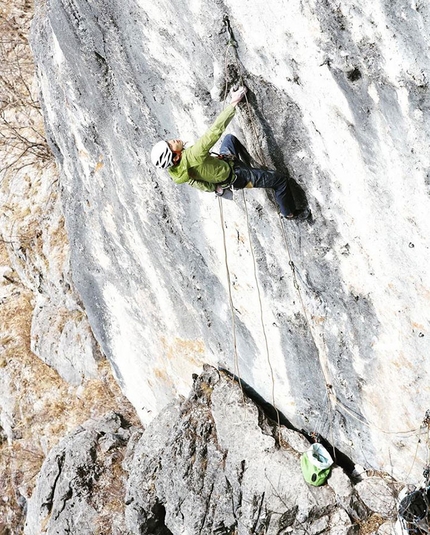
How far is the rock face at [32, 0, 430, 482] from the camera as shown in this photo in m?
5.21

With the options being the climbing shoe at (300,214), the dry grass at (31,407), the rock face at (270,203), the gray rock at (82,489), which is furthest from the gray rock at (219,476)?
the climbing shoe at (300,214)

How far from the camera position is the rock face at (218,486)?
752cm

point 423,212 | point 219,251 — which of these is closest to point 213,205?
point 219,251

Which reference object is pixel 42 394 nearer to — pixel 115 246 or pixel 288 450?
pixel 115 246

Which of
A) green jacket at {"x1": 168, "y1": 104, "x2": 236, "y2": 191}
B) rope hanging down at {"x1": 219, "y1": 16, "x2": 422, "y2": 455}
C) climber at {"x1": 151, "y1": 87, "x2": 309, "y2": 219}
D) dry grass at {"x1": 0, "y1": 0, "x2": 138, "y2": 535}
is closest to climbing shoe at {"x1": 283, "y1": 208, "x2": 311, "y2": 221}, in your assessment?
climber at {"x1": 151, "y1": 87, "x2": 309, "y2": 219}

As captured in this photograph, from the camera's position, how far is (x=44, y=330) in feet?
42.7

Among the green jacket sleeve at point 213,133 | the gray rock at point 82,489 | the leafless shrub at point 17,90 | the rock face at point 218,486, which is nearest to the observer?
the green jacket sleeve at point 213,133

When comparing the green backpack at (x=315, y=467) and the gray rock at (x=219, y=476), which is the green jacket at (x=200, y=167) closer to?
the gray rock at (x=219, y=476)


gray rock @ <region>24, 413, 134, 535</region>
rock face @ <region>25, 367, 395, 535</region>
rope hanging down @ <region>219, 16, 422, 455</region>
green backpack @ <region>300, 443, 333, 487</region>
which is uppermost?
rope hanging down @ <region>219, 16, 422, 455</region>

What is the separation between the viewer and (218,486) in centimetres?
813

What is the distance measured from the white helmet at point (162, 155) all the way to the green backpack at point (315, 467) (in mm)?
4101

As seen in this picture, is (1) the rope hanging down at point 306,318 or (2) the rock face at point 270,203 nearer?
(2) the rock face at point 270,203

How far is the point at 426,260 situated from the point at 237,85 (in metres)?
2.45

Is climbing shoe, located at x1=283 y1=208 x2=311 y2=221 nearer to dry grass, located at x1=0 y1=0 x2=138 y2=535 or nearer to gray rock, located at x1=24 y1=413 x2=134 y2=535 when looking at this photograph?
Result: gray rock, located at x1=24 y1=413 x2=134 y2=535
